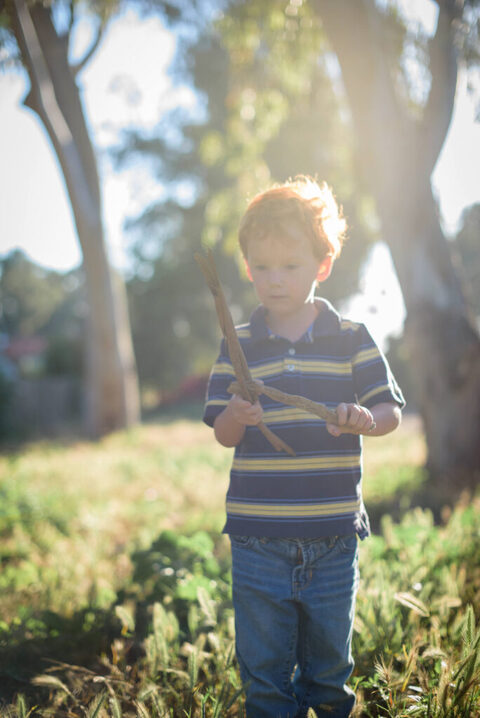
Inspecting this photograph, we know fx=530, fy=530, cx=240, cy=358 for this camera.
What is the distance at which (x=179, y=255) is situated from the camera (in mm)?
25375

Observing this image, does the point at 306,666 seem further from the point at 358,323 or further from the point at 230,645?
the point at 358,323

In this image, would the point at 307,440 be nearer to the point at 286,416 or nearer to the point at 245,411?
the point at 286,416

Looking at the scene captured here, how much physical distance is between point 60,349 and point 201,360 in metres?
9.88

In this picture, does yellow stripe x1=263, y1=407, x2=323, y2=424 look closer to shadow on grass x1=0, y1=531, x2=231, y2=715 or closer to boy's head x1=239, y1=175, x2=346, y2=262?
boy's head x1=239, y1=175, x2=346, y2=262

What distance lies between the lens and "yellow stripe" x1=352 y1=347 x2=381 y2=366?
188cm

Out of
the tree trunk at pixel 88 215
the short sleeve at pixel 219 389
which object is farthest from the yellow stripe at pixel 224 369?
the tree trunk at pixel 88 215

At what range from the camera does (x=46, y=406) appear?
1584 cm

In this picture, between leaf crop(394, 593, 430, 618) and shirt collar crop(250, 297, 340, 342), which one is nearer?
shirt collar crop(250, 297, 340, 342)

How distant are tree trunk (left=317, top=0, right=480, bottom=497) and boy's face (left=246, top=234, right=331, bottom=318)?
12.3 ft

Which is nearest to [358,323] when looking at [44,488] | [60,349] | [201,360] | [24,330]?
[44,488]

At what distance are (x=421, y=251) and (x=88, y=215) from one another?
6.98m

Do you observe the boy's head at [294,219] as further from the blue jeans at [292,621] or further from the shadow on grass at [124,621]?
the shadow on grass at [124,621]

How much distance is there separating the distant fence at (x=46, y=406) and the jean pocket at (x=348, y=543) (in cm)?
1134

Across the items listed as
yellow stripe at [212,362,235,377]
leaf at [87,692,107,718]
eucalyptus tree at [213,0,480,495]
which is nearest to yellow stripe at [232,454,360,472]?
yellow stripe at [212,362,235,377]
